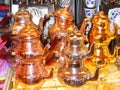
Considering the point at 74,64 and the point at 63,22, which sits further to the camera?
the point at 63,22

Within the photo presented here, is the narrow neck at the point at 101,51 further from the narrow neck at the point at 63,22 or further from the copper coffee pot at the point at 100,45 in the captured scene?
the narrow neck at the point at 63,22

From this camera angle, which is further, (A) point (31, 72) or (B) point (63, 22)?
(B) point (63, 22)

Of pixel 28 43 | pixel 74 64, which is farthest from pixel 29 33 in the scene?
pixel 74 64

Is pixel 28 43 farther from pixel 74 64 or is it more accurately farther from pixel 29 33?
pixel 74 64

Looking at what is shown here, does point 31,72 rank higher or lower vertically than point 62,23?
lower

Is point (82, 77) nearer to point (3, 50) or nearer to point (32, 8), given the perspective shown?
point (3, 50)

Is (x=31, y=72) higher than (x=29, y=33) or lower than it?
lower

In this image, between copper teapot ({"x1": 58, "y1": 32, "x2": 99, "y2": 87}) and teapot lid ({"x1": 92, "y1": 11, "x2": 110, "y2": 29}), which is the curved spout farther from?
teapot lid ({"x1": 92, "y1": 11, "x2": 110, "y2": 29})

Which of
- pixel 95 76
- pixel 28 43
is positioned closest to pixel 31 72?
pixel 28 43

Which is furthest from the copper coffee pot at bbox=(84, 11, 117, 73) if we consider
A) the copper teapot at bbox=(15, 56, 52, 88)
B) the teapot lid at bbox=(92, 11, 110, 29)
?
the copper teapot at bbox=(15, 56, 52, 88)

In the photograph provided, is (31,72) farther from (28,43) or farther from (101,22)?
(101,22)

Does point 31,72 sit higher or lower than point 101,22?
lower

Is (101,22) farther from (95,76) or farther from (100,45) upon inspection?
(95,76)

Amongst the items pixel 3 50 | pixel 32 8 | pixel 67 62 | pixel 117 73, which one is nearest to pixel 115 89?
pixel 117 73
